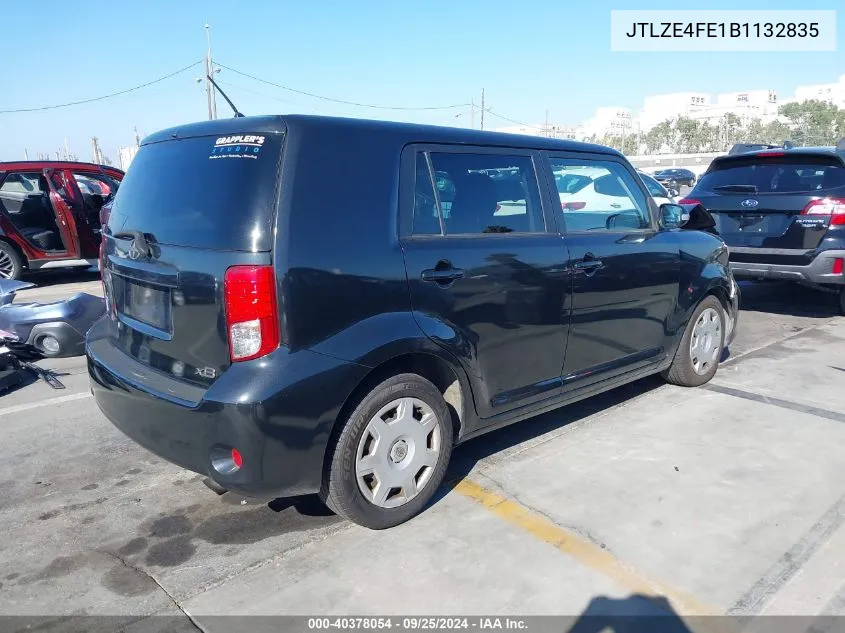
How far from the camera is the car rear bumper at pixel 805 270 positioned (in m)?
6.93

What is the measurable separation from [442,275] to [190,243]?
1107 mm

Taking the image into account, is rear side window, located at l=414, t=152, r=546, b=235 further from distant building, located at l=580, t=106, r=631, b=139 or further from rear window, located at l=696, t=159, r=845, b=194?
distant building, located at l=580, t=106, r=631, b=139

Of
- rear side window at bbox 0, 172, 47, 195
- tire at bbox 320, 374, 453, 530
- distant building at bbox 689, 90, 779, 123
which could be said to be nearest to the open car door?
rear side window at bbox 0, 172, 47, 195

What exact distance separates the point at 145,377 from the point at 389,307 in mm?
1124

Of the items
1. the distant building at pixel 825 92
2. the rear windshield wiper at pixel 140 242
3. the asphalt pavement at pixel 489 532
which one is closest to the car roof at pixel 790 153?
the asphalt pavement at pixel 489 532

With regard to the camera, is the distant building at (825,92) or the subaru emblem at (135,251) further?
the distant building at (825,92)

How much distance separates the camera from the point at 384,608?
8.45 ft

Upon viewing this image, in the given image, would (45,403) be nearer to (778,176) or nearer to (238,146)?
(238,146)

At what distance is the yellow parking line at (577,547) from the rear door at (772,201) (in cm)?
530

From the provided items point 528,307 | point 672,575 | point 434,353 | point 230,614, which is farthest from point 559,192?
point 230,614

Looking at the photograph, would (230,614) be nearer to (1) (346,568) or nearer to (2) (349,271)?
(1) (346,568)

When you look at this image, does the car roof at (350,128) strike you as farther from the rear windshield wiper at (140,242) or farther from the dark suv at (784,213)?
the dark suv at (784,213)

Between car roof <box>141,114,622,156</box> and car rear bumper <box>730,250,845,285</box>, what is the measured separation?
4.20m

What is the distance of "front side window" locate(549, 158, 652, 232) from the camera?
3.95 m
